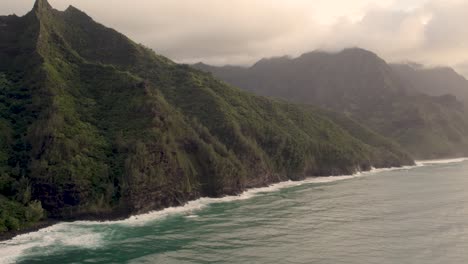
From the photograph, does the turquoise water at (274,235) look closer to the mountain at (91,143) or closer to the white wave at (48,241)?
the white wave at (48,241)

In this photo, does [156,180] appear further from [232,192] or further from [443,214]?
[443,214]

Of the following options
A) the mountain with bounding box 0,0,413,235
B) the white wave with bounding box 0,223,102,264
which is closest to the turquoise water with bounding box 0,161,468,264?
the white wave with bounding box 0,223,102,264

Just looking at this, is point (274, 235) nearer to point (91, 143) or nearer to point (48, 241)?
point (48, 241)

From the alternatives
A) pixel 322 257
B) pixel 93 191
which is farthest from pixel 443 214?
pixel 93 191

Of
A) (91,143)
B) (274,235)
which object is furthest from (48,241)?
(274,235)

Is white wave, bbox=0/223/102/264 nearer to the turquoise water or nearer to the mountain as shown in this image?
the turquoise water

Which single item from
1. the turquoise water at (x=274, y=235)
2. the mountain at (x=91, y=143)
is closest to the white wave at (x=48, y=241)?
the turquoise water at (x=274, y=235)
